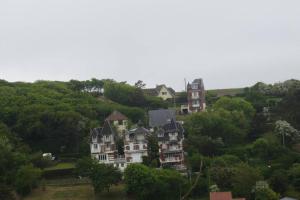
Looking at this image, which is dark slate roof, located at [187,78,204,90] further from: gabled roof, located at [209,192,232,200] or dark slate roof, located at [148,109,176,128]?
gabled roof, located at [209,192,232,200]

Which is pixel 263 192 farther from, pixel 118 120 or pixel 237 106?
pixel 118 120

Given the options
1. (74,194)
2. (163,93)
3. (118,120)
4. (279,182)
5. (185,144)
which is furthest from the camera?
(163,93)

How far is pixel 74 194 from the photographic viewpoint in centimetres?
4294

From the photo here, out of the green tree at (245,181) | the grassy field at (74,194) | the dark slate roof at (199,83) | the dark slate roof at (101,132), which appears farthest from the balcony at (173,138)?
the dark slate roof at (199,83)

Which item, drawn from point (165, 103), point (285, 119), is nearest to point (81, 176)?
point (285, 119)

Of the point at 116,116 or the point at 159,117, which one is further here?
the point at 116,116

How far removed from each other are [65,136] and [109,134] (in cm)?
476

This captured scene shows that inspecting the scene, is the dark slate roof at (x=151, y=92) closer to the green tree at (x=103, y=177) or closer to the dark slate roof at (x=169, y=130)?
the dark slate roof at (x=169, y=130)

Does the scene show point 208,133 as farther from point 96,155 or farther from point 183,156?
point 96,155

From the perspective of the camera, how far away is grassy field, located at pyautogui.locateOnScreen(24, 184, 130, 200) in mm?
42406

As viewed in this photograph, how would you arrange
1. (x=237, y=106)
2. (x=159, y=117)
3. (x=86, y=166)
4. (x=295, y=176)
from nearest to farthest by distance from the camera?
(x=295, y=176), (x=86, y=166), (x=159, y=117), (x=237, y=106)

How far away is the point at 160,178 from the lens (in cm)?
4106

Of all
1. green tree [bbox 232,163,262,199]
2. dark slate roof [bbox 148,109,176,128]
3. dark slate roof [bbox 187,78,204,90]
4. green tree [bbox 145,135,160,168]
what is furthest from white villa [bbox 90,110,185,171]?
dark slate roof [bbox 187,78,204,90]

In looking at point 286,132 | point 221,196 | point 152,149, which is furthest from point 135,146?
point 286,132
